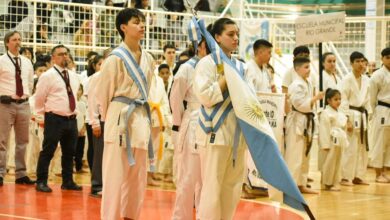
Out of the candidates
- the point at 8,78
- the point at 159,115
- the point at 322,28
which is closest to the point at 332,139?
the point at 322,28

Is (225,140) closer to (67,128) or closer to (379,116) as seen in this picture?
(67,128)

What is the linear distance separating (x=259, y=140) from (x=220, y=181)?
41cm

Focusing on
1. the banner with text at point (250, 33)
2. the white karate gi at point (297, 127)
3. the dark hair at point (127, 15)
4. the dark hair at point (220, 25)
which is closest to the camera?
the dark hair at point (220, 25)

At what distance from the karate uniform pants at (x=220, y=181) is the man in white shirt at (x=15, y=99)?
4.15 meters

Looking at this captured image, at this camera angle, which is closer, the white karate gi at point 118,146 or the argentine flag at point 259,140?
the argentine flag at point 259,140

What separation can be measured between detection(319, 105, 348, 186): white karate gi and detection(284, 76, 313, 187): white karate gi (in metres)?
0.54

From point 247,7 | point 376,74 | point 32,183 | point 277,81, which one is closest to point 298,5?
point 247,7

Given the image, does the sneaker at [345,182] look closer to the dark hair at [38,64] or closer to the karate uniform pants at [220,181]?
the dark hair at [38,64]

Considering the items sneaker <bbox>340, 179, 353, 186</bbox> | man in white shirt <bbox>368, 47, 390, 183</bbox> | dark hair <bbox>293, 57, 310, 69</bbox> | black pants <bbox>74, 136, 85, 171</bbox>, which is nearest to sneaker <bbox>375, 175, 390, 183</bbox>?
man in white shirt <bbox>368, 47, 390, 183</bbox>

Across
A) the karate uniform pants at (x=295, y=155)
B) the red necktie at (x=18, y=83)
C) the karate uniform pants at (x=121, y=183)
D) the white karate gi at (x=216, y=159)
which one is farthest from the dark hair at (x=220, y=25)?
the red necktie at (x=18, y=83)

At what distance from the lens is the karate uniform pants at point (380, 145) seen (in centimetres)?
978

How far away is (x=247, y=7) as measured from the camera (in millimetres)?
14094

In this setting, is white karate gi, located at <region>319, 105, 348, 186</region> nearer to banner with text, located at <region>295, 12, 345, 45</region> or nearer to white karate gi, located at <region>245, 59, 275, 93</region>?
banner with text, located at <region>295, 12, 345, 45</region>

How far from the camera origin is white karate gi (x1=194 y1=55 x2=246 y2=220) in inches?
189
